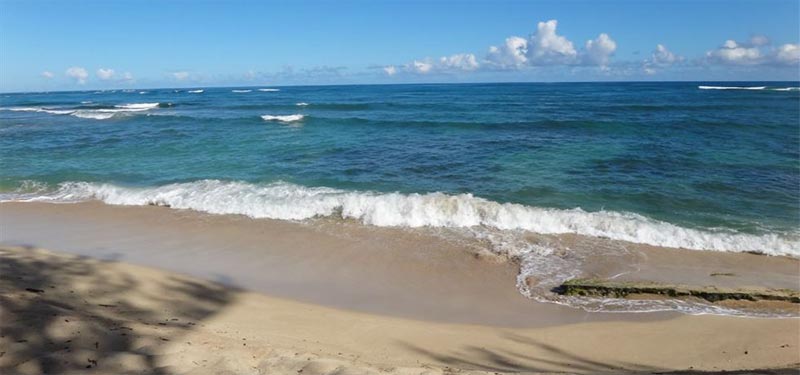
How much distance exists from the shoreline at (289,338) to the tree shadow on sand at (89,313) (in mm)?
14

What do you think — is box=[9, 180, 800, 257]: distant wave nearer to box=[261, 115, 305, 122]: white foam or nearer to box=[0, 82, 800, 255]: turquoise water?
box=[0, 82, 800, 255]: turquoise water

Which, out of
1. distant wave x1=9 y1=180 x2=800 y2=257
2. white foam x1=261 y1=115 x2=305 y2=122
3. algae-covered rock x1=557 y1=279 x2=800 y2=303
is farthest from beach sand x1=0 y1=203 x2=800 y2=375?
white foam x1=261 y1=115 x2=305 y2=122

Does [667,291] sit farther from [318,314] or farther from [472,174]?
[472,174]

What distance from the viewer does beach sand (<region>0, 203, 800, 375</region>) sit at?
Answer: 4.38m

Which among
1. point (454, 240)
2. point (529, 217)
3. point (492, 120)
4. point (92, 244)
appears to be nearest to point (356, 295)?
point (454, 240)

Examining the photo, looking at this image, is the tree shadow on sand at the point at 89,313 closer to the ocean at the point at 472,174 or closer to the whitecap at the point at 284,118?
the ocean at the point at 472,174

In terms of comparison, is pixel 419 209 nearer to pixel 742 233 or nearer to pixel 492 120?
pixel 742 233

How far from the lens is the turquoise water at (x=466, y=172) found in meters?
10.4

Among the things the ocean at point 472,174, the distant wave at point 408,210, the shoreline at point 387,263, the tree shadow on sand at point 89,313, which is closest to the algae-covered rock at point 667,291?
the shoreline at point 387,263

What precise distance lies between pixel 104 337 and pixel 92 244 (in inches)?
223

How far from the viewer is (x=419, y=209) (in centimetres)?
1091

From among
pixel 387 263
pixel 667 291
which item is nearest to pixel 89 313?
pixel 387 263

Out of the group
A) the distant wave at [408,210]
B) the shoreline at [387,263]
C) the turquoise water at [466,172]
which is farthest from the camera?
the turquoise water at [466,172]

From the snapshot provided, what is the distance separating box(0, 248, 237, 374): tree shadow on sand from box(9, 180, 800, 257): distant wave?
3998mm
